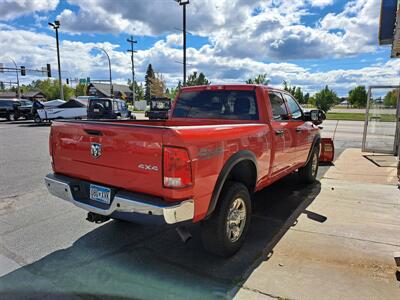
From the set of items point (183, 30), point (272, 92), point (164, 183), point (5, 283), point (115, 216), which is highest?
point (183, 30)

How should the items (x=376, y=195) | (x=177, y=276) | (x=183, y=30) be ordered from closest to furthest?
(x=177, y=276)
(x=376, y=195)
(x=183, y=30)

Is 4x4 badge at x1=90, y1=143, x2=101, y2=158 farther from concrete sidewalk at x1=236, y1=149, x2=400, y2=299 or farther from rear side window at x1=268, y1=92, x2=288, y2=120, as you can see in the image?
rear side window at x1=268, y1=92, x2=288, y2=120

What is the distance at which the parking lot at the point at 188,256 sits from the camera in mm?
2861

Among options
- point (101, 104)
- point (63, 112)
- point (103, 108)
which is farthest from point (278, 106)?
point (63, 112)

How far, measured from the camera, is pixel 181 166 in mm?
2576

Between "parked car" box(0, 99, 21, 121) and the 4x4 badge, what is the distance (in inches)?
1058

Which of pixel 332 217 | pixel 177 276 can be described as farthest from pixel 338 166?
pixel 177 276

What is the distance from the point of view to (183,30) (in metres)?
19.7

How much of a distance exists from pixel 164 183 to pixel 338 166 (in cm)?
702

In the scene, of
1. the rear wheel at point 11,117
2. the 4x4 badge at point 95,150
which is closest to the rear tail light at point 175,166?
the 4x4 badge at point 95,150

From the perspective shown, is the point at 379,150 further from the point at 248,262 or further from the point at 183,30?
the point at 183,30

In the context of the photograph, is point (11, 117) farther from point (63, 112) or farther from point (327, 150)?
point (327, 150)

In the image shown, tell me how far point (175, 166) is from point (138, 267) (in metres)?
1.36

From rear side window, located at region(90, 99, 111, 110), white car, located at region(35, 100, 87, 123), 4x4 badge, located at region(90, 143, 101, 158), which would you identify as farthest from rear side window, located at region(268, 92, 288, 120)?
white car, located at region(35, 100, 87, 123)
